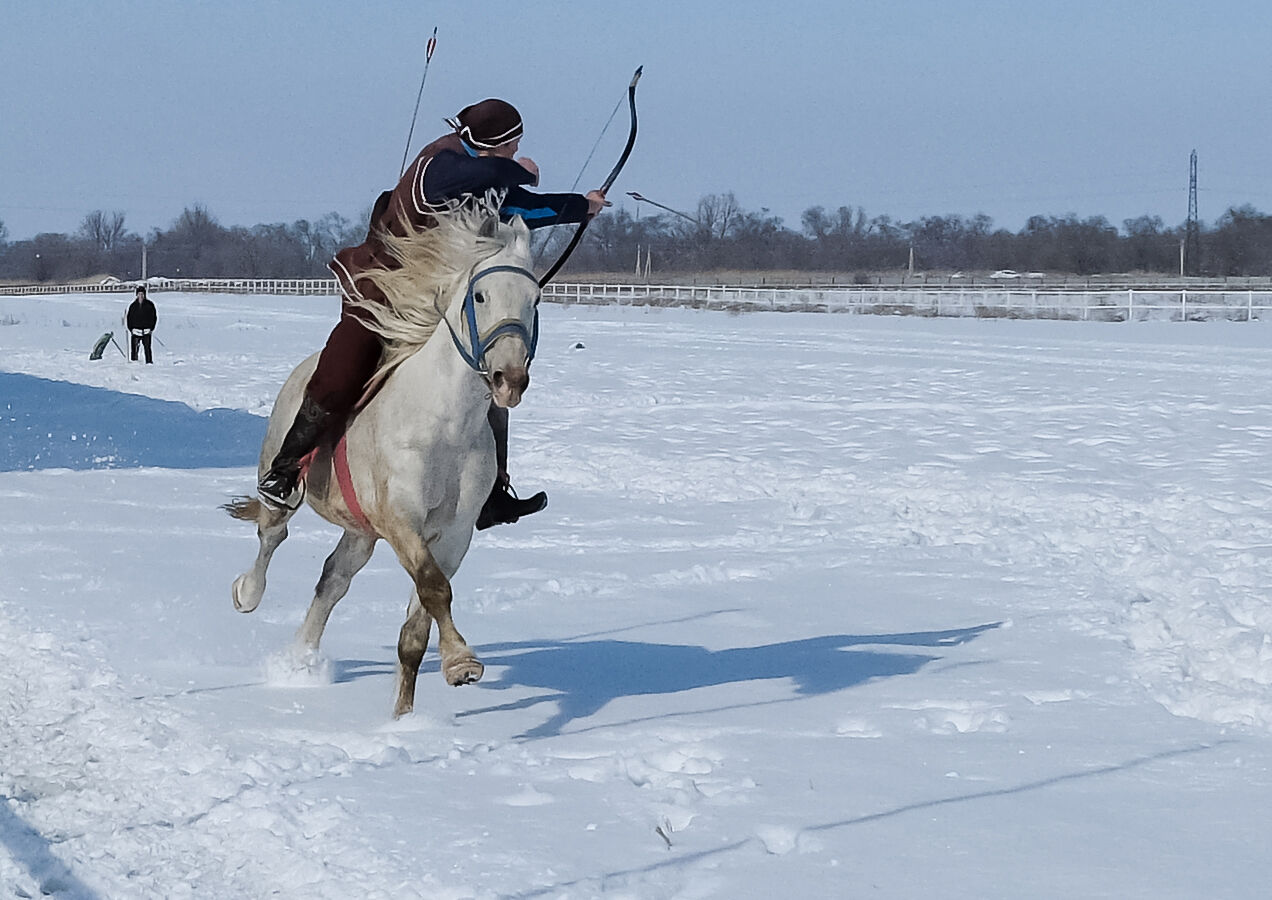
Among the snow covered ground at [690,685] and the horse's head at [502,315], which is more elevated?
the horse's head at [502,315]

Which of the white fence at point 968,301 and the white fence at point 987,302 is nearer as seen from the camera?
the white fence at point 987,302

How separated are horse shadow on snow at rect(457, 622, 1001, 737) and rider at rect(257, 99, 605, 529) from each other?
84 centimetres

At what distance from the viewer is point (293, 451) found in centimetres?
625

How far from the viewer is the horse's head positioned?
4941mm

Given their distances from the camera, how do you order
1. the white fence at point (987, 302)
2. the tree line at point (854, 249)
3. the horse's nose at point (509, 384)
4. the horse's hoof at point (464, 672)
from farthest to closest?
the tree line at point (854, 249)
the white fence at point (987, 302)
the horse's hoof at point (464, 672)
the horse's nose at point (509, 384)

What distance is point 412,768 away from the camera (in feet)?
16.9

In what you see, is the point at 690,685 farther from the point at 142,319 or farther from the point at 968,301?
the point at 968,301

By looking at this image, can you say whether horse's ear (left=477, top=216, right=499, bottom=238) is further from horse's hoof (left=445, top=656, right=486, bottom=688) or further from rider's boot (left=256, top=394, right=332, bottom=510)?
horse's hoof (left=445, top=656, right=486, bottom=688)

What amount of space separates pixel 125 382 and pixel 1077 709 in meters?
22.1

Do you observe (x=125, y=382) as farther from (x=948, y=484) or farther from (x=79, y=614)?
(x=79, y=614)

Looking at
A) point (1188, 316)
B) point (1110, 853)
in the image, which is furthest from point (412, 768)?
point (1188, 316)

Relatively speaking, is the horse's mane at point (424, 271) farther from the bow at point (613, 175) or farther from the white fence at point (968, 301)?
the white fence at point (968, 301)

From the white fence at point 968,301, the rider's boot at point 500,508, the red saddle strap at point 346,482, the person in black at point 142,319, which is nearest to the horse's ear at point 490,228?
the red saddle strap at point 346,482

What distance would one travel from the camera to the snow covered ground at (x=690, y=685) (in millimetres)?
4254
